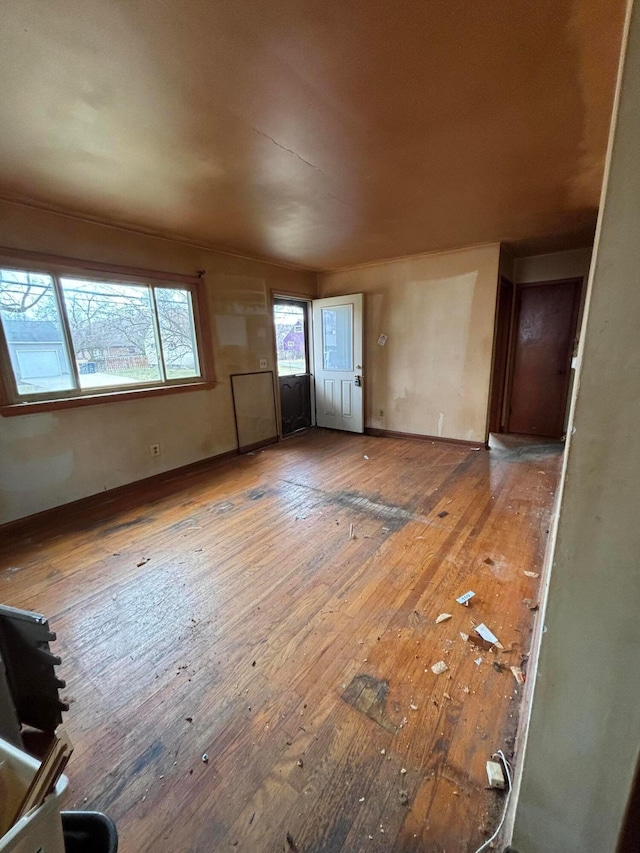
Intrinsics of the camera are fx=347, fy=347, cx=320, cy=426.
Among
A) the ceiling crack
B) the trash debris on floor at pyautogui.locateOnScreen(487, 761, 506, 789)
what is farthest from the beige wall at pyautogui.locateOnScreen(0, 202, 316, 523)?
the trash debris on floor at pyautogui.locateOnScreen(487, 761, 506, 789)

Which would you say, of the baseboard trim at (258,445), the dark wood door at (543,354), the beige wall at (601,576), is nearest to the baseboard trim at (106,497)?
the baseboard trim at (258,445)

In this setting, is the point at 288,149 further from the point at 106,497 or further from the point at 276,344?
the point at 106,497

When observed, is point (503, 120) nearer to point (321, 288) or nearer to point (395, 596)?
point (395, 596)

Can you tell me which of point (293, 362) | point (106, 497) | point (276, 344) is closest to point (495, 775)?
point (106, 497)

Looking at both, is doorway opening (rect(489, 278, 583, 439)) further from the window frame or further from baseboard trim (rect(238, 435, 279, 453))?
the window frame

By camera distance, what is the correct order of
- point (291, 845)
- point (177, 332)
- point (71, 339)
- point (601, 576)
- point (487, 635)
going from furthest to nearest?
point (177, 332) → point (71, 339) → point (487, 635) → point (291, 845) → point (601, 576)

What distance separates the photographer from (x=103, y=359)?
3.21 m

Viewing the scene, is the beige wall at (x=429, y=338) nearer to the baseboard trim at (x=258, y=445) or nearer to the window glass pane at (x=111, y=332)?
the baseboard trim at (x=258, y=445)

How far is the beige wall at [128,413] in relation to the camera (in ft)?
9.01

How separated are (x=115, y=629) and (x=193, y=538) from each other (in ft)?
2.80

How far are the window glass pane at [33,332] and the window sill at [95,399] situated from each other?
115 mm

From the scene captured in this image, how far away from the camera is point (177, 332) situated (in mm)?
3773

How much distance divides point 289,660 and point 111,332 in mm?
3129

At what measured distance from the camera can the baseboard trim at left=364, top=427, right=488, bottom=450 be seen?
4.50m
